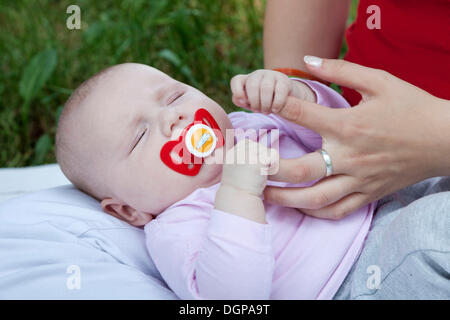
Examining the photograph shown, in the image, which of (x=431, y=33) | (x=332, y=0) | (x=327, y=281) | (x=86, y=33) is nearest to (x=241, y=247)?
(x=327, y=281)

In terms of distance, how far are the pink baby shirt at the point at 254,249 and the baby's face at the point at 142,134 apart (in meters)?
0.04

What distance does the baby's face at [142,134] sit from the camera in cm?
99

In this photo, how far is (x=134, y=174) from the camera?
1008 mm

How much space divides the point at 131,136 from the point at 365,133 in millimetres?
433

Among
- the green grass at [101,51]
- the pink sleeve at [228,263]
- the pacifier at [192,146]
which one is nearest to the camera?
the pink sleeve at [228,263]

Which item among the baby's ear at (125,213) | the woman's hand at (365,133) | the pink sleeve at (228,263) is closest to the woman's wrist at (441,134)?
the woman's hand at (365,133)

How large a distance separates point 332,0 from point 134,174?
0.65 m

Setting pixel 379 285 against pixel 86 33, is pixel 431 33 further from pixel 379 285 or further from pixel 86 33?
pixel 86 33

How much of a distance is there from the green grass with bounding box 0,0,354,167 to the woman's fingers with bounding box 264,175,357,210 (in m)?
0.99

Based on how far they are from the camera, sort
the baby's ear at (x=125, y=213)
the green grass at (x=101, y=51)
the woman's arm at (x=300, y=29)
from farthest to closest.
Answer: the green grass at (x=101, y=51) → the woman's arm at (x=300, y=29) → the baby's ear at (x=125, y=213)

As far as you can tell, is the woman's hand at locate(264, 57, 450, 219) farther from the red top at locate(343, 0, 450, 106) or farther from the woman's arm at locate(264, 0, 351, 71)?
the woman's arm at locate(264, 0, 351, 71)

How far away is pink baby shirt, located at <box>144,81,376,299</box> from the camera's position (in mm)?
834

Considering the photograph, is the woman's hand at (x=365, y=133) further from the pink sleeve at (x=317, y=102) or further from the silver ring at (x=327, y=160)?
the pink sleeve at (x=317, y=102)

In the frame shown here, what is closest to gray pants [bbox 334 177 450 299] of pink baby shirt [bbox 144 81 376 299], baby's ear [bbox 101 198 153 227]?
pink baby shirt [bbox 144 81 376 299]
